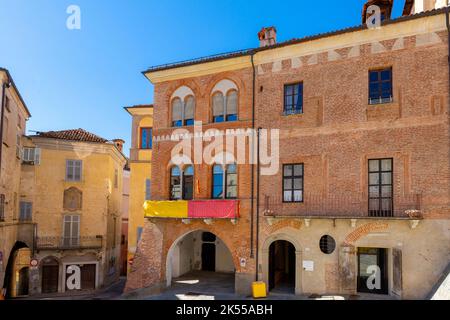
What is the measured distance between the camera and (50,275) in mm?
29734

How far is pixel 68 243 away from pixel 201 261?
11.7m

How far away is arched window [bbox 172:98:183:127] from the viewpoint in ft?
71.1

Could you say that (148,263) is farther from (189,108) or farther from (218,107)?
(218,107)

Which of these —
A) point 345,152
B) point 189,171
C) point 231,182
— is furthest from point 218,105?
point 345,152

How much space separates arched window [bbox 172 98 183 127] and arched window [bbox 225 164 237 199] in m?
4.06

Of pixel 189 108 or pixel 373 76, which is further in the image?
pixel 189 108

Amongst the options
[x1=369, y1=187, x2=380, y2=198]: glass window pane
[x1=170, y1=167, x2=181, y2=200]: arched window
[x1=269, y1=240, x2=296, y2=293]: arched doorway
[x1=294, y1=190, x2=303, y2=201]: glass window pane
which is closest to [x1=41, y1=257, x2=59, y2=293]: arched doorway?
[x1=170, y1=167, x2=181, y2=200]: arched window

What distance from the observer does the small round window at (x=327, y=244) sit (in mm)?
17056

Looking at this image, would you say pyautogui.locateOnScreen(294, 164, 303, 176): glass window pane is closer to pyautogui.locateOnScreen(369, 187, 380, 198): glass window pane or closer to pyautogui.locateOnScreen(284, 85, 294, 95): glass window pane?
pyautogui.locateOnScreen(369, 187, 380, 198): glass window pane

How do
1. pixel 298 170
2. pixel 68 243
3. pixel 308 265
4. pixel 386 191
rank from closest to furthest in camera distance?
pixel 386 191 < pixel 308 265 < pixel 298 170 < pixel 68 243

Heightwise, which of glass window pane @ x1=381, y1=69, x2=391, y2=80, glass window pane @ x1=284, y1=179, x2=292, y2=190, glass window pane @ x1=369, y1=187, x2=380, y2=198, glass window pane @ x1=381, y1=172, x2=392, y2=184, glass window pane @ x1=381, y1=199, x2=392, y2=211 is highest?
glass window pane @ x1=381, y1=69, x2=391, y2=80

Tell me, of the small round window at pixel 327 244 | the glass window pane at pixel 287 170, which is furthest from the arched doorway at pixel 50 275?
the small round window at pixel 327 244
